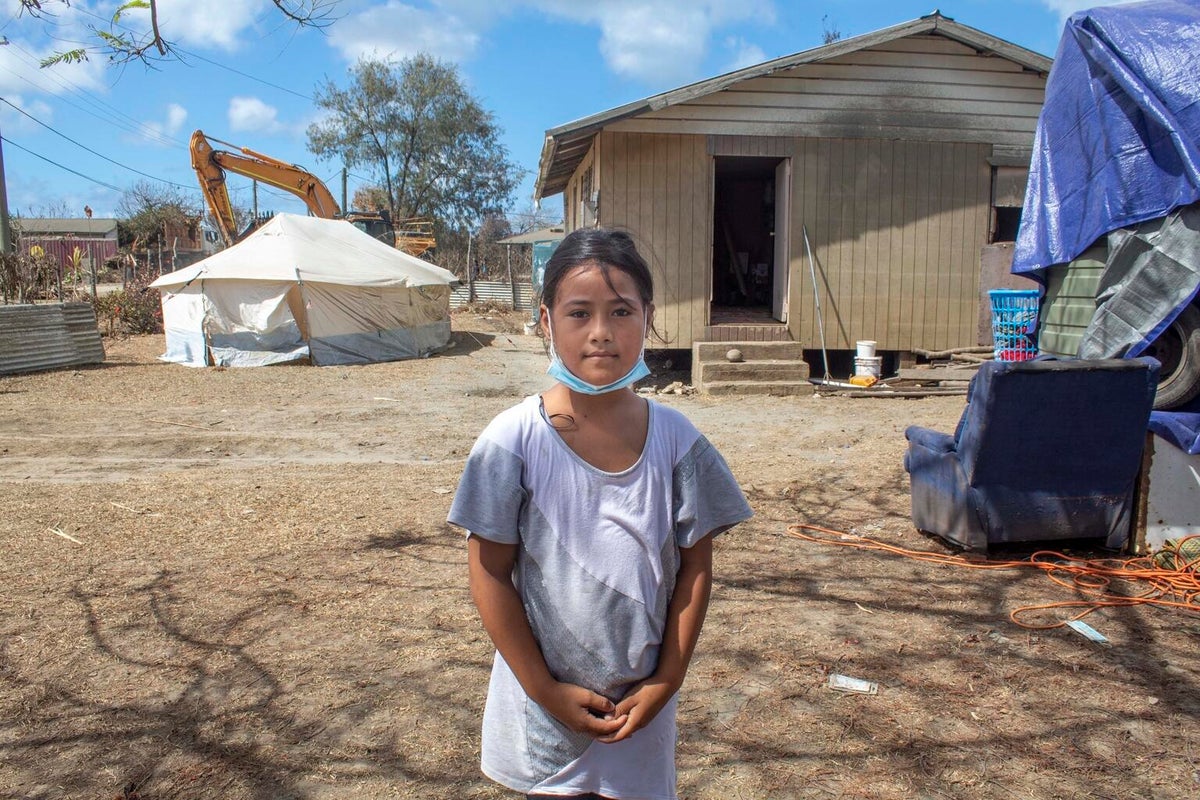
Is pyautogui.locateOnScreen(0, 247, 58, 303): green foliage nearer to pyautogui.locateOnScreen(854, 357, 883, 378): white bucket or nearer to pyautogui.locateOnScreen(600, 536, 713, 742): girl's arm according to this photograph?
pyautogui.locateOnScreen(854, 357, 883, 378): white bucket

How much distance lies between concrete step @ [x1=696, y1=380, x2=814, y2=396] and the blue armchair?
6129 millimetres

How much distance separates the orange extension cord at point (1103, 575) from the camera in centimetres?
391

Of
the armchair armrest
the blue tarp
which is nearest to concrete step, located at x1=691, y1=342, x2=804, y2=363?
the blue tarp

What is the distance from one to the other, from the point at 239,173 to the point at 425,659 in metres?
19.7

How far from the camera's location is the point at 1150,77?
494 cm

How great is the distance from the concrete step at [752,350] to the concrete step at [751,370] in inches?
4.9

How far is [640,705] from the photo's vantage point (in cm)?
152

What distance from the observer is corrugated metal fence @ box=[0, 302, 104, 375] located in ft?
41.2

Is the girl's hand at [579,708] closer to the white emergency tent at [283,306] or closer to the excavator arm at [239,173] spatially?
the white emergency tent at [283,306]

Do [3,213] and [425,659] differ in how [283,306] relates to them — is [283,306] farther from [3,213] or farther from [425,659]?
[425,659]

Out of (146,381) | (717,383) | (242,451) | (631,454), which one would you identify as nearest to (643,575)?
(631,454)

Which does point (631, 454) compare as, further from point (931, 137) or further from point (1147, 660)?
point (931, 137)

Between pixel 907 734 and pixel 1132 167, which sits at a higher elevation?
pixel 1132 167

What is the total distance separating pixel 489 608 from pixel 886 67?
11.5 metres
